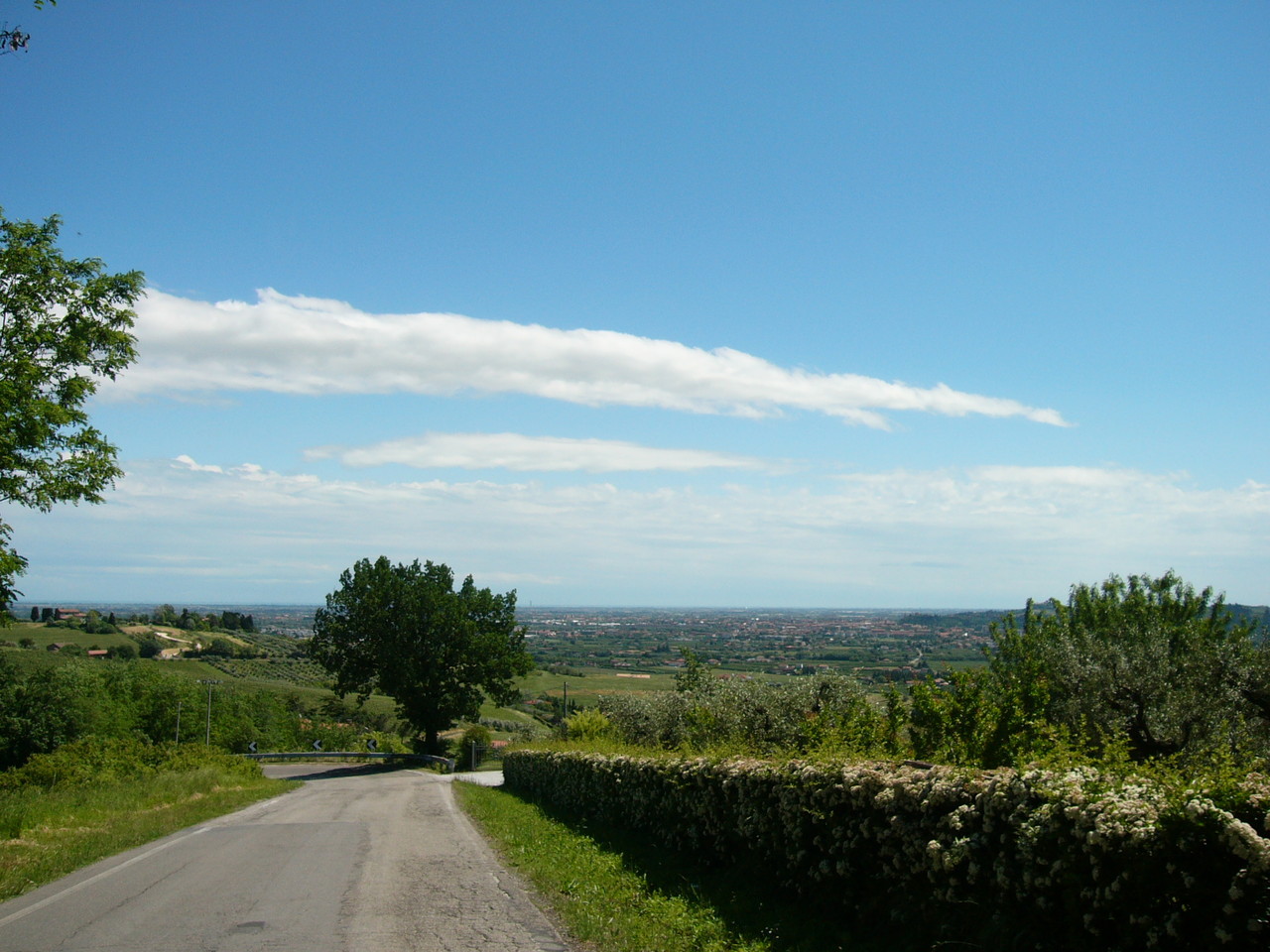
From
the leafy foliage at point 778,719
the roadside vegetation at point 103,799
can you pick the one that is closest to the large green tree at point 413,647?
the roadside vegetation at point 103,799

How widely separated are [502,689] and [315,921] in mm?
48926

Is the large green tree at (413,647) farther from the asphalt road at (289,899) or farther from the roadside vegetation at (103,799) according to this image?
the asphalt road at (289,899)

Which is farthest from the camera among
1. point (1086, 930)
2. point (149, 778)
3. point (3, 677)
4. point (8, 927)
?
point (3, 677)

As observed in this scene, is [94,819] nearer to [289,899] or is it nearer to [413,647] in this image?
[289,899]

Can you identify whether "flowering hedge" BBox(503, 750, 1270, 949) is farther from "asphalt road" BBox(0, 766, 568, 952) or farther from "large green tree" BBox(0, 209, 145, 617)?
"large green tree" BBox(0, 209, 145, 617)

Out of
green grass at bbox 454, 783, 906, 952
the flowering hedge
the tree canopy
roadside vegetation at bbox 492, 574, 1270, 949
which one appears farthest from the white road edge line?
the tree canopy

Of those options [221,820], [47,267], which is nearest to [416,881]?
[221,820]

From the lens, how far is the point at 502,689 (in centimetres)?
5653

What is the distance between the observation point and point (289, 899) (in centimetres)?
995

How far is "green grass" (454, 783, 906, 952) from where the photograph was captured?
7383 millimetres

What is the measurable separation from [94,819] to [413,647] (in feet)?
124

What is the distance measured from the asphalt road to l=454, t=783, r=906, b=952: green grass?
518mm


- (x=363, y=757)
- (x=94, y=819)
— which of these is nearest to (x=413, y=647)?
(x=363, y=757)

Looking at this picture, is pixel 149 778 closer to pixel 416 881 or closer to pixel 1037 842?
pixel 416 881
